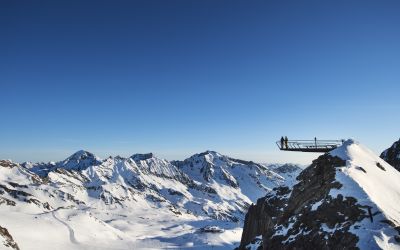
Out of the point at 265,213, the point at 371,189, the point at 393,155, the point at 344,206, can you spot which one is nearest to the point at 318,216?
the point at 344,206

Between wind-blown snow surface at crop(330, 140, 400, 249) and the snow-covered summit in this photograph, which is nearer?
wind-blown snow surface at crop(330, 140, 400, 249)

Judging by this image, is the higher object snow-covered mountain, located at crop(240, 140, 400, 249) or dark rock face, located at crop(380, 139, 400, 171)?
dark rock face, located at crop(380, 139, 400, 171)

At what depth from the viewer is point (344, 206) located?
84.1 feet

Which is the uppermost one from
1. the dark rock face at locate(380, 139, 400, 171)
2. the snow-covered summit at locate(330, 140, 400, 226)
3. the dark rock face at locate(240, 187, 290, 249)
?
the dark rock face at locate(380, 139, 400, 171)

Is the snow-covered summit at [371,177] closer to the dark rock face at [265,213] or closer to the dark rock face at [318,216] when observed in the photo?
the dark rock face at [318,216]

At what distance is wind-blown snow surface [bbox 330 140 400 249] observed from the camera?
21.7m

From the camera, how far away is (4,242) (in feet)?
154

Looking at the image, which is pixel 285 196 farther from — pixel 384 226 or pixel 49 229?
pixel 49 229

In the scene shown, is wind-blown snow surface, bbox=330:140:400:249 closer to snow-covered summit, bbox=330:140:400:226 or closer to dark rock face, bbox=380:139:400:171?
snow-covered summit, bbox=330:140:400:226

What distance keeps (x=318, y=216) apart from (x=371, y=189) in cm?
537

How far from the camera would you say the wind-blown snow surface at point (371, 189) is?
71.3ft

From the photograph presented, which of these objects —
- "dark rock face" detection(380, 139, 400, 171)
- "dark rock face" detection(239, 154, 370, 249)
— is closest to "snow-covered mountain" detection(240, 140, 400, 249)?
"dark rock face" detection(239, 154, 370, 249)

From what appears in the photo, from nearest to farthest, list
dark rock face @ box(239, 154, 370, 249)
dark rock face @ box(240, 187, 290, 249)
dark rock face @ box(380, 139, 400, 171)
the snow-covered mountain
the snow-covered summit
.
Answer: the snow-covered mountain < dark rock face @ box(239, 154, 370, 249) < the snow-covered summit < dark rock face @ box(240, 187, 290, 249) < dark rock face @ box(380, 139, 400, 171)

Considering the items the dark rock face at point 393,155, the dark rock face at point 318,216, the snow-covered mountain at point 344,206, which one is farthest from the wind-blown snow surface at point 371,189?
the dark rock face at point 393,155
